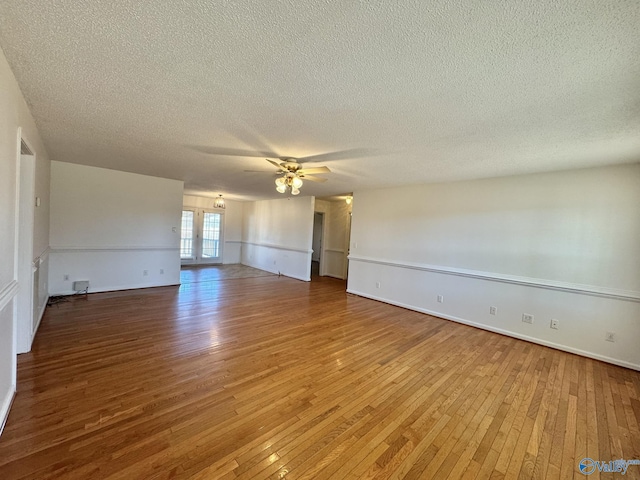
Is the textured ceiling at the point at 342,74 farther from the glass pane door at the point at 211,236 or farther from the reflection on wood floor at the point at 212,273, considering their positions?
the glass pane door at the point at 211,236

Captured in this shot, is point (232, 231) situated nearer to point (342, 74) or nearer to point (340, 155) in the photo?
point (340, 155)

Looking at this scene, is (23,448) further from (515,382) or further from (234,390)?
(515,382)

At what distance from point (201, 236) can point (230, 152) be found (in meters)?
6.46

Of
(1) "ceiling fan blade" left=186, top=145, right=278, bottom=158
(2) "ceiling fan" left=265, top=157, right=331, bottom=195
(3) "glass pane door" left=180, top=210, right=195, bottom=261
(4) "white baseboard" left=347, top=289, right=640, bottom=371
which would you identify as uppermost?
(1) "ceiling fan blade" left=186, top=145, right=278, bottom=158

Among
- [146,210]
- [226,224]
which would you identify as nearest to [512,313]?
[146,210]

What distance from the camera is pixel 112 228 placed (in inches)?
196

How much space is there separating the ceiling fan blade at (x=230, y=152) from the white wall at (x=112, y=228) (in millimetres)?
2907

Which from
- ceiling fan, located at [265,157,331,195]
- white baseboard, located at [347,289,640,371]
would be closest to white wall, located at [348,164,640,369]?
white baseboard, located at [347,289,640,371]

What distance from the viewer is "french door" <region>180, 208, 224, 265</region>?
854 centimetres

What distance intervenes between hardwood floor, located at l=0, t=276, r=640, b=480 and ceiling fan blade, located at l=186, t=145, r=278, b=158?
232 centimetres

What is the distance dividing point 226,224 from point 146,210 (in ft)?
13.1

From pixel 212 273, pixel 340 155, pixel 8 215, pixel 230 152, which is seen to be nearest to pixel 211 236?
pixel 212 273

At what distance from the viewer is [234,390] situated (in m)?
2.17

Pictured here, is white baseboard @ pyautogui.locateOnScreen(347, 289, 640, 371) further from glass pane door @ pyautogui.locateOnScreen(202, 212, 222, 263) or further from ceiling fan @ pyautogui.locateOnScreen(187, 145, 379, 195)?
glass pane door @ pyautogui.locateOnScreen(202, 212, 222, 263)
